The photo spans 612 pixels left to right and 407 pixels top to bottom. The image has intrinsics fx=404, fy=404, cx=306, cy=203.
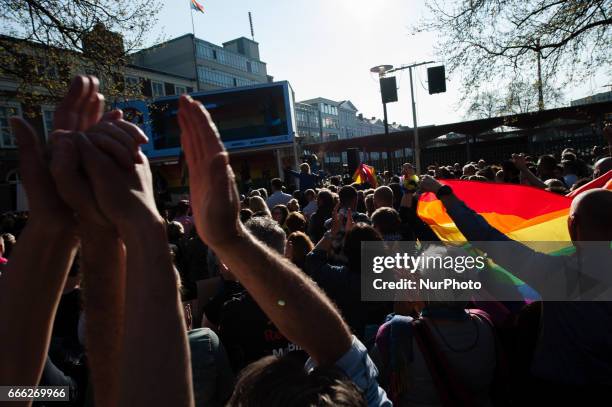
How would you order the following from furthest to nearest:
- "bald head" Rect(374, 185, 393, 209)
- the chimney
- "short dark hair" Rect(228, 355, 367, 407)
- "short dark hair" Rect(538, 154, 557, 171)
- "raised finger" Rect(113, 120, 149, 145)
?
the chimney, "short dark hair" Rect(538, 154, 557, 171), "bald head" Rect(374, 185, 393, 209), "short dark hair" Rect(228, 355, 367, 407), "raised finger" Rect(113, 120, 149, 145)

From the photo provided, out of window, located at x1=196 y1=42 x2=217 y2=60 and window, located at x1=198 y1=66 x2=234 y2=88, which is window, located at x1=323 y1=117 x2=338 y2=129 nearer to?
window, located at x1=198 y1=66 x2=234 y2=88

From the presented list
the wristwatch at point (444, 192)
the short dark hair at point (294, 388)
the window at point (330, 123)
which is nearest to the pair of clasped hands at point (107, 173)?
the short dark hair at point (294, 388)

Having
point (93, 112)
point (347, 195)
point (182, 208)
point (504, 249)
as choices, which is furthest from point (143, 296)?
point (182, 208)

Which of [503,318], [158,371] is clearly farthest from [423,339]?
[158,371]

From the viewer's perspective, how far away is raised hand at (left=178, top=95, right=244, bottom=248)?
788 mm

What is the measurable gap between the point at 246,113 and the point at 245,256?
2285 centimetres

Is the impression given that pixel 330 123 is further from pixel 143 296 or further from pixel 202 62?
pixel 143 296

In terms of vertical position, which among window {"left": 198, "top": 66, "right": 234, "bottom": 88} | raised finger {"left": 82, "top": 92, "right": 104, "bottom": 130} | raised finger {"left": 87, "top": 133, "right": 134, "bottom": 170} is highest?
window {"left": 198, "top": 66, "right": 234, "bottom": 88}

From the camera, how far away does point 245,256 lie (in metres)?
0.92

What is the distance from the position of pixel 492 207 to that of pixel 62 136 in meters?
3.41

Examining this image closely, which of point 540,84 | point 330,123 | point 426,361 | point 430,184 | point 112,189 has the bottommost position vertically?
point 426,361

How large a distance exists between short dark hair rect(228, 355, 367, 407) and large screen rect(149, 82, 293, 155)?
796 inches

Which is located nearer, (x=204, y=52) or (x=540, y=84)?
(x=540, y=84)

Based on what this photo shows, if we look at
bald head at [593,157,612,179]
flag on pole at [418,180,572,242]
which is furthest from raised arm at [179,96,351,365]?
bald head at [593,157,612,179]
